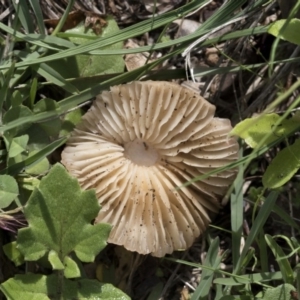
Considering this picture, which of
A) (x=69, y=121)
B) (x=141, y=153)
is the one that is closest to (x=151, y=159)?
(x=141, y=153)

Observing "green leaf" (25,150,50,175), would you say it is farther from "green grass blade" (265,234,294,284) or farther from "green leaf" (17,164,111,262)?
"green grass blade" (265,234,294,284)

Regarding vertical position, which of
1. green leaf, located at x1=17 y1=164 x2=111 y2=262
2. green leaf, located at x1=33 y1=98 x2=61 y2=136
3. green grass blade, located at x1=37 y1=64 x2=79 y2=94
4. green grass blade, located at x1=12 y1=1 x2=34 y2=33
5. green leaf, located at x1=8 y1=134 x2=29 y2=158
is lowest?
green leaf, located at x1=17 y1=164 x2=111 y2=262

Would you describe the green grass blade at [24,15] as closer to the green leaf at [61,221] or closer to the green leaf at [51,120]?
the green leaf at [51,120]

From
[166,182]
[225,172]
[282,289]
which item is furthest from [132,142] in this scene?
[282,289]

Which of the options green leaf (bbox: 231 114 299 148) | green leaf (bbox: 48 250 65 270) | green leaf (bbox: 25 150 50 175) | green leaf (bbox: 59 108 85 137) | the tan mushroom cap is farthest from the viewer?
green leaf (bbox: 59 108 85 137)

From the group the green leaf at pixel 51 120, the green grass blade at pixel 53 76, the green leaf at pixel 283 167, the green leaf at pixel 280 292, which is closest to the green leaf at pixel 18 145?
the green leaf at pixel 51 120

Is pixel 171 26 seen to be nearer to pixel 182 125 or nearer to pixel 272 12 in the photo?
pixel 272 12

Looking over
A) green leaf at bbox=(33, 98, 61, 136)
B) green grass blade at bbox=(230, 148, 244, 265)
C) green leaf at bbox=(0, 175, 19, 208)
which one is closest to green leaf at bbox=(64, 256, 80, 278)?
green leaf at bbox=(0, 175, 19, 208)
